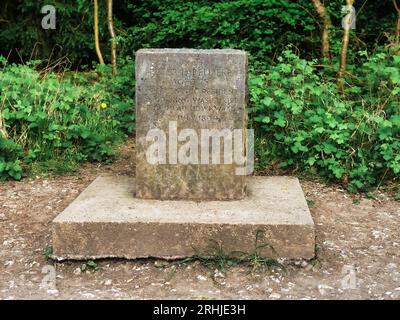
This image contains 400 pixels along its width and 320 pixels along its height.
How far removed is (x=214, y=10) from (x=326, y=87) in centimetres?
318

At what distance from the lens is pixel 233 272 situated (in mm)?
3992

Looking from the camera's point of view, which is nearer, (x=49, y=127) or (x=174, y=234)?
(x=174, y=234)

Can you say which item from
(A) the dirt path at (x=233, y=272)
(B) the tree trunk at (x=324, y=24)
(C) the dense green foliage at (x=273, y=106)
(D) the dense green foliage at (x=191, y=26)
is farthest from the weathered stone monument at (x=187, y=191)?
(D) the dense green foliage at (x=191, y=26)

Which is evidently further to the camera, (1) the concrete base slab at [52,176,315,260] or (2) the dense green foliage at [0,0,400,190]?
(2) the dense green foliage at [0,0,400,190]

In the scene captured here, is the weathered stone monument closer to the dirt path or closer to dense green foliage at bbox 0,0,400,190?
the dirt path

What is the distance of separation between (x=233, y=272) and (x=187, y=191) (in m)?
0.82

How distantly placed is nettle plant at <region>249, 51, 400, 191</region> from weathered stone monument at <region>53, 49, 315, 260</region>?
0.94 metres

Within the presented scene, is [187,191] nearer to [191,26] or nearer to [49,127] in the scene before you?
[49,127]

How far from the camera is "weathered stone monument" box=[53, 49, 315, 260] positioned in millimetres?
4078

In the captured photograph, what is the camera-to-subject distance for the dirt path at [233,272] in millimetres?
3779

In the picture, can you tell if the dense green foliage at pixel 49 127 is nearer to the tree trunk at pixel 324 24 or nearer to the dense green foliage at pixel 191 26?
the dense green foliage at pixel 191 26

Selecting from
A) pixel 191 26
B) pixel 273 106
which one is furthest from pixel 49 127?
pixel 191 26

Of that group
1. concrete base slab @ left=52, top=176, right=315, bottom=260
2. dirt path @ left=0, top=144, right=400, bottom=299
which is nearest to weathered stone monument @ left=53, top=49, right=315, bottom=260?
concrete base slab @ left=52, top=176, right=315, bottom=260

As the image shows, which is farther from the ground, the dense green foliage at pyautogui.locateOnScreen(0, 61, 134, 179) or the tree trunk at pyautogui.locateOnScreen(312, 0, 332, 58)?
the tree trunk at pyautogui.locateOnScreen(312, 0, 332, 58)
